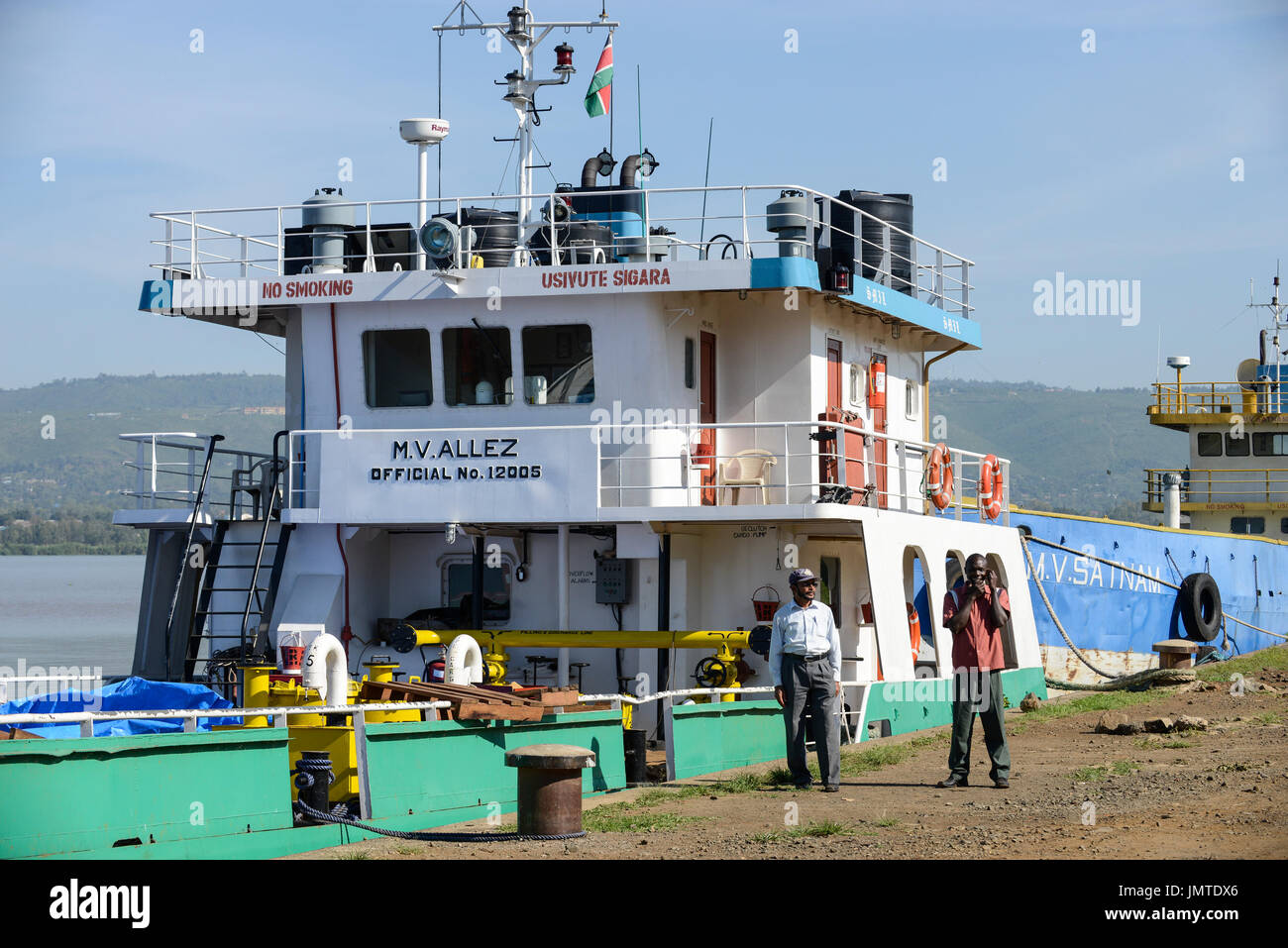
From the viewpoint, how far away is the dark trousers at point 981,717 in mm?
11672

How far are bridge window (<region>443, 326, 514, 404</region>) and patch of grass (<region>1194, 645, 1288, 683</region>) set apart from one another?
10.1 m

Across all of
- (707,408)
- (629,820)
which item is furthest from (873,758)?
(707,408)

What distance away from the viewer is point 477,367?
17062 millimetres

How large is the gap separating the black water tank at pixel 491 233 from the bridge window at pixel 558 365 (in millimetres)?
1123

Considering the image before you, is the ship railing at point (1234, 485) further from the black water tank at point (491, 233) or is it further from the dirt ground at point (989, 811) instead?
the dirt ground at point (989, 811)

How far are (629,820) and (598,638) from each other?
543 cm

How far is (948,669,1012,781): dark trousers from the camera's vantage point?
1167 centimetres

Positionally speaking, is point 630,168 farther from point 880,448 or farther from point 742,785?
point 742,785

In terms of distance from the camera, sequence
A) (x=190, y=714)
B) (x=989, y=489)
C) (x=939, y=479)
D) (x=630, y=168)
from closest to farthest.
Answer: (x=190, y=714)
(x=939, y=479)
(x=630, y=168)
(x=989, y=489)

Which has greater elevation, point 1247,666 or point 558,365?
point 558,365

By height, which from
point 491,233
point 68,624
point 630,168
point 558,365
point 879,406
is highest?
point 630,168

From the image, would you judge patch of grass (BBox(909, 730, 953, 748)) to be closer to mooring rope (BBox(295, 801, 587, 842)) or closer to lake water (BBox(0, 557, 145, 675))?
mooring rope (BBox(295, 801, 587, 842))

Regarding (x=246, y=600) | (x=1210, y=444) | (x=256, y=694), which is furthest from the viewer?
(x=1210, y=444)

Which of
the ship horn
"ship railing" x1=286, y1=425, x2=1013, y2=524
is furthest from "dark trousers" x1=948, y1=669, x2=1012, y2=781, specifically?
the ship horn
